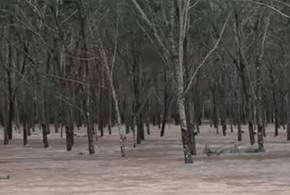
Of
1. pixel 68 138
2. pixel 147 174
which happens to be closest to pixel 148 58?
pixel 68 138

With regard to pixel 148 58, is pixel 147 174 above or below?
below

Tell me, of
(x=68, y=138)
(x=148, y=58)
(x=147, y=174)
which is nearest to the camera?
(x=147, y=174)

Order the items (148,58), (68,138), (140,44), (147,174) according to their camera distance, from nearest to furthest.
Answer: (147,174) → (68,138) → (140,44) → (148,58)

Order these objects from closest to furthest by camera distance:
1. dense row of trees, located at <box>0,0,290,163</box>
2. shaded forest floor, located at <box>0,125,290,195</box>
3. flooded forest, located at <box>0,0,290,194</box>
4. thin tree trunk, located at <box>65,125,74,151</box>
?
shaded forest floor, located at <box>0,125,290,195</box> → flooded forest, located at <box>0,0,290,194</box> → dense row of trees, located at <box>0,0,290,163</box> → thin tree trunk, located at <box>65,125,74,151</box>

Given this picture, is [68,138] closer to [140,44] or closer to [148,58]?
[140,44]

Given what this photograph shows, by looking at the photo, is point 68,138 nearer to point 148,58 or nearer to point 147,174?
point 148,58

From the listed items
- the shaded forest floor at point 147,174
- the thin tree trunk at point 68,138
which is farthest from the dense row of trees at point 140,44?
the shaded forest floor at point 147,174

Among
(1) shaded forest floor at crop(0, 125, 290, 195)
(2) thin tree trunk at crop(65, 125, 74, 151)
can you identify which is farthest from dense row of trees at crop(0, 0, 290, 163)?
(1) shaded forest floor at crop(0, 125, 290, 195)

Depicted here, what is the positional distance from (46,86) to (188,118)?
10849 mm

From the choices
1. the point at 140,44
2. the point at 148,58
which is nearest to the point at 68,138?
the point at 140,44

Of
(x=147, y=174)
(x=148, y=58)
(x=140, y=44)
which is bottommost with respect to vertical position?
(x=147, y=174)

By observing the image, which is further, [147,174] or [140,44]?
[140,44]

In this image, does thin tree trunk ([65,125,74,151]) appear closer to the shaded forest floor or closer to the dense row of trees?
the dense row of trees

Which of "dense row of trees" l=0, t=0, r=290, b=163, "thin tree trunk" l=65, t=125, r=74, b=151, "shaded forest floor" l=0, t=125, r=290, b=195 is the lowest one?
"shaded forest floor" l=0, t=125, r=290, b=195
